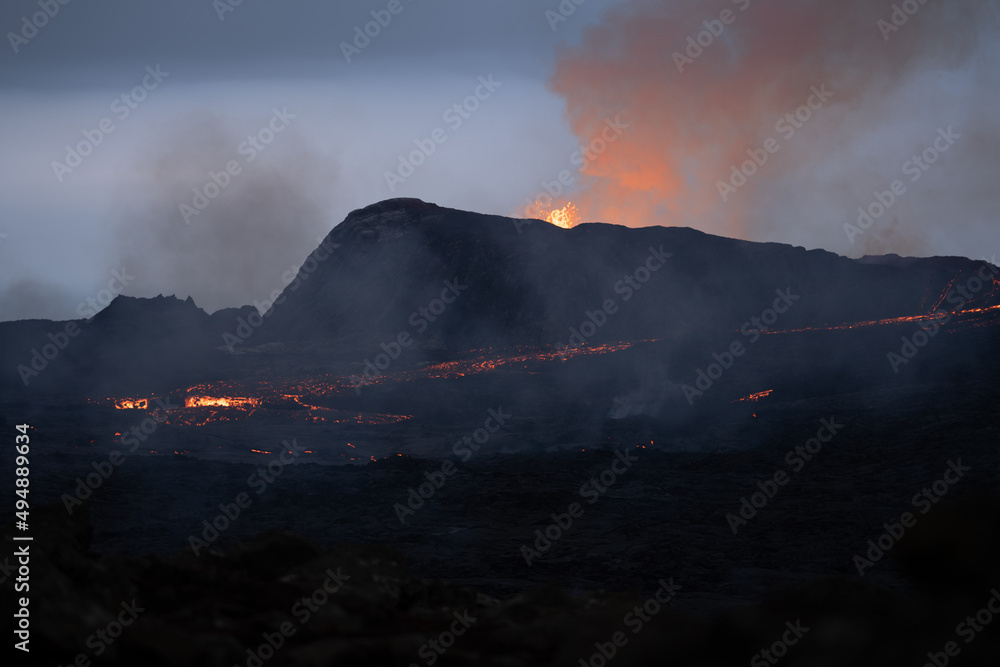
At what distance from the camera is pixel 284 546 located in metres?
7.91

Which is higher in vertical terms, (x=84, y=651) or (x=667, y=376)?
(x=667, y=376)

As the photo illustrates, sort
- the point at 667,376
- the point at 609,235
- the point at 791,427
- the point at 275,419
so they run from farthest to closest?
the point at 609,235 → the point at 667,376 → the point at 275,419 → the point at 791,427

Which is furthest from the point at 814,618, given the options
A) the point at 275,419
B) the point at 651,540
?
the point at 275,419

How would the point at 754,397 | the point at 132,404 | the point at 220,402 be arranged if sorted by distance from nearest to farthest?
1. the point at 754,397
2. the point at 132,404
3. the point at 220,402

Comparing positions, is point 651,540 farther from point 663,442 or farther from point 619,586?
point 663,442

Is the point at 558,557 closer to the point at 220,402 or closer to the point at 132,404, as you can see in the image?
the point at 220,402

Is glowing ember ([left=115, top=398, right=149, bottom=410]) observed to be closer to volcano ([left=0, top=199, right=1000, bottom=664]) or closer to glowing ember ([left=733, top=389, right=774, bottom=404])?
volcano ([left=0, top=199, right=1000, bottom=664])

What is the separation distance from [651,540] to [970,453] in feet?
42.9

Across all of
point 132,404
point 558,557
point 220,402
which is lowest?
point 558,557

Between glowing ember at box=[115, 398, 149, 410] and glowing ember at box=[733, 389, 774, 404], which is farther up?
glowing ember at box=[115, 398, 149, 410]

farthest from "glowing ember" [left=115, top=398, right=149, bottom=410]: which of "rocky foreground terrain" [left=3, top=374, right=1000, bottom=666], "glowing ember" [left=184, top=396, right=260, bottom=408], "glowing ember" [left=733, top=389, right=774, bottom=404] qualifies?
"glowing ember" [left=733, top=389, right=774, bottom=404]

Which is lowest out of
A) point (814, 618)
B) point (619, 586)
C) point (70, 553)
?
point (619, 586)

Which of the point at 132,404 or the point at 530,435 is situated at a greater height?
the point at 132,404

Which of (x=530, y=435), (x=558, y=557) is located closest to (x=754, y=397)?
(x=530, y=435)
